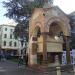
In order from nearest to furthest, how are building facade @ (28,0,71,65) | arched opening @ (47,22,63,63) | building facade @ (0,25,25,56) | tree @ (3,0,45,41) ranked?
building facade @ (28,0,71,65), arched opening @ (47,22,63,63), tree @ (3,0,45,41), building facade @ (0,25,25,56)

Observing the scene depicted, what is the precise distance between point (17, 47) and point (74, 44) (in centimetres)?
5468

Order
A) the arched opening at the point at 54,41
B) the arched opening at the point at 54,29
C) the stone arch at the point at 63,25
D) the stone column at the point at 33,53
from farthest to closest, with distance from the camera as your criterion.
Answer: the arched opening at the point at 54,29, the stone column at the point at 33,53, the stone arch at the point at 63,25, the arched opening at the point at 54,41

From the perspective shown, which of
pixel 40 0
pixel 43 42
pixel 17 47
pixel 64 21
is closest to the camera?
pixel 43 42

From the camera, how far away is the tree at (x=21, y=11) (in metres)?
39.7

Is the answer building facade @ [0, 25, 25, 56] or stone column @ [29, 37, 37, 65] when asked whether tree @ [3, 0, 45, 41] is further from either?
building facade @ [0, 25, 25, 56]

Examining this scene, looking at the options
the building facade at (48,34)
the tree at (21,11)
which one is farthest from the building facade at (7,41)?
the building facade at (48,34)

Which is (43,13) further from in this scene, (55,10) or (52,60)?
(52,60)

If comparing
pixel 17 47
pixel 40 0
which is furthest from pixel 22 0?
pixel 17 47

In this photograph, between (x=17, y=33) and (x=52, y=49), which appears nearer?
(x=52, y=49)

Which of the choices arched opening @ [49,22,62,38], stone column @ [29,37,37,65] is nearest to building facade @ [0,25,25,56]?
arched opening @ [49,22,62,38]

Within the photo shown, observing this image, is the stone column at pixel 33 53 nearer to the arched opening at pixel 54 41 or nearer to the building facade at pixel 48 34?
the building facade at pixel 48 34

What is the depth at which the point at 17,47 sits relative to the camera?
84750 mm

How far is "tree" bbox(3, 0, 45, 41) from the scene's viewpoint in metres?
39.7

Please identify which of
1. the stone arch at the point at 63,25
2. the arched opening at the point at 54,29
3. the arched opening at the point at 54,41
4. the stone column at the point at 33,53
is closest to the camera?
the arched opening at the point at 54,41
